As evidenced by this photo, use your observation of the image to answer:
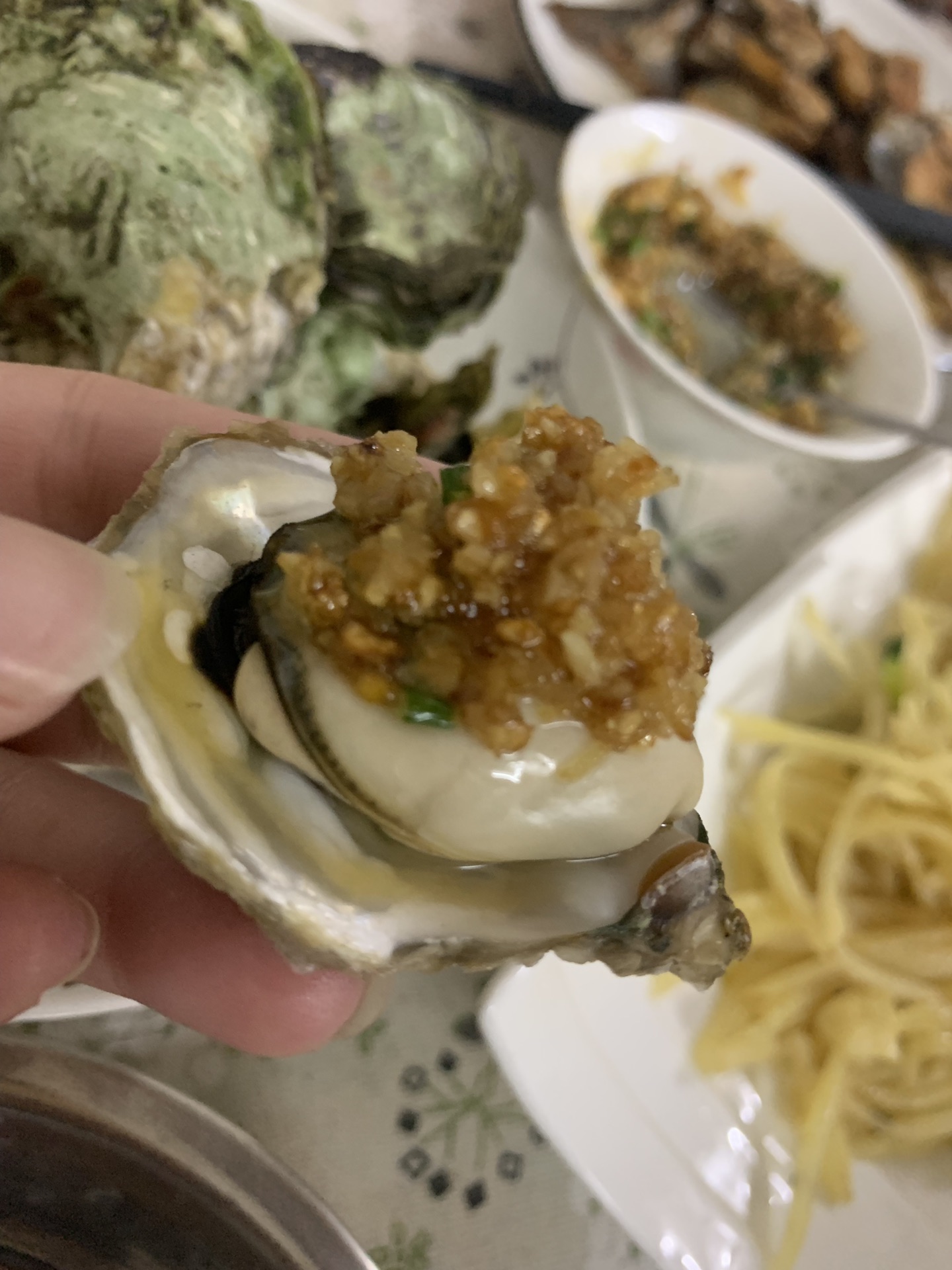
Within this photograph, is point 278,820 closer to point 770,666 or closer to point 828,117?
point 770,666

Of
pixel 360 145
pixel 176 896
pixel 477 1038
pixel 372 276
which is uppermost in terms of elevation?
pixel 360 145

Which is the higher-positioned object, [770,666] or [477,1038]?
[770,666]

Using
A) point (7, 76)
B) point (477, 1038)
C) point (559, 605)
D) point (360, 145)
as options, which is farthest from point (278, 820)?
point (360, 145)

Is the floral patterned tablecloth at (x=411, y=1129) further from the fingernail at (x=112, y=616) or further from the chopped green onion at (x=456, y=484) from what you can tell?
the chopped green onion at (x=456, y=484)

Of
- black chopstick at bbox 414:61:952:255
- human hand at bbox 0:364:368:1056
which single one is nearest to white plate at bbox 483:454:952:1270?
human hand at bbox 0:364:368:1056

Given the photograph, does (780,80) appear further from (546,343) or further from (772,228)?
(546,343)

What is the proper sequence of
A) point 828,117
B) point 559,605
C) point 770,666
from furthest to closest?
1. point 828,117
2. point 770,666
3. point 559,605

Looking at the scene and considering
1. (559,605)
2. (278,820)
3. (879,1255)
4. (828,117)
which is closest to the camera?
(559,605)

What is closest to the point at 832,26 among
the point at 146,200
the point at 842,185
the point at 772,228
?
the point at 842,185
